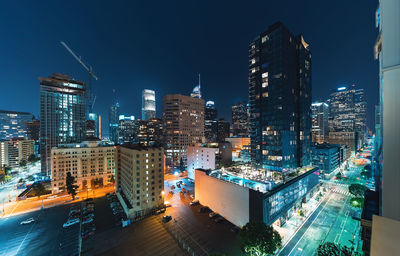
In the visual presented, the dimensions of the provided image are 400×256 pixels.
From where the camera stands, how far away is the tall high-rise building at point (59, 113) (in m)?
75.6

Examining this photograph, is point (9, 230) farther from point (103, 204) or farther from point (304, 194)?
point (304, 194)

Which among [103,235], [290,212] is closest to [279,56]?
[290,212]

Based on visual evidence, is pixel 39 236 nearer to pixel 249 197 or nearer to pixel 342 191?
pixel 249 197

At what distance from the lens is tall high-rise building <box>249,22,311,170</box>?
5000 cm

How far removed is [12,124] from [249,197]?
8201 inches

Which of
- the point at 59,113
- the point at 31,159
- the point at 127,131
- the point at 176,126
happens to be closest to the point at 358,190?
the point at 176,126

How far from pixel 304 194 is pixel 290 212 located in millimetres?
9295

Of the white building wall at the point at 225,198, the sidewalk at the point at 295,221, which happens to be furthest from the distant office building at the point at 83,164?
the sidewalk at the point at 295,221

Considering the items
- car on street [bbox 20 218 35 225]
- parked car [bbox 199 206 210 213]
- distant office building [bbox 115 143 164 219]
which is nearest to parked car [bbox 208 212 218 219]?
parked car [bbox 199 206 210 213]

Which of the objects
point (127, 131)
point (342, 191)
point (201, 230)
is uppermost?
point (127, 131)

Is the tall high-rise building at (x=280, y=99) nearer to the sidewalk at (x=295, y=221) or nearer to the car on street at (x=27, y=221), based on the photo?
the sidewalk at (x=295, y=221)

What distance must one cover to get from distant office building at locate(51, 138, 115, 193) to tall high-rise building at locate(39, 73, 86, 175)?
2266 cm

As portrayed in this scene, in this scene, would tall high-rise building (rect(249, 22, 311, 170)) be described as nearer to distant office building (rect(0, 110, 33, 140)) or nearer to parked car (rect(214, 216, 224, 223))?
parked car (rect(214, 216, 224, 223))

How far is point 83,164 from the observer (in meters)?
61.5
